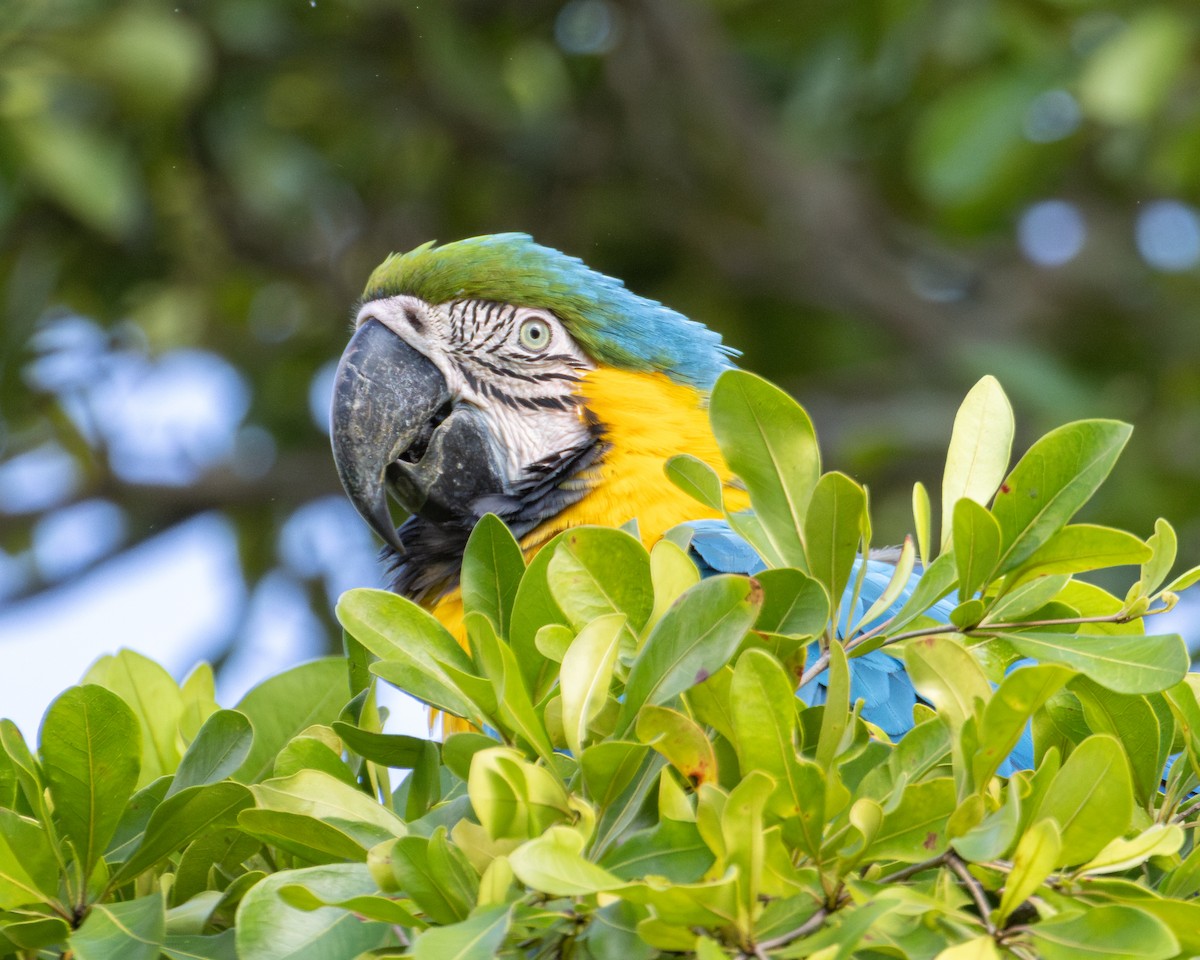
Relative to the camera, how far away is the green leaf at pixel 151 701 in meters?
1.41

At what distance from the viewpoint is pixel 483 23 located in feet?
14.0

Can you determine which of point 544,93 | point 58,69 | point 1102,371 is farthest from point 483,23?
point 1102,371

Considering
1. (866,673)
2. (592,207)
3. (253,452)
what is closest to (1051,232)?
(592,207)

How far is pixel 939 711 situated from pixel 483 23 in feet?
12.1

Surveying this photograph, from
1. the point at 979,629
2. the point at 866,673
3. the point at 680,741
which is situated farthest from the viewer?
the point at 866,673

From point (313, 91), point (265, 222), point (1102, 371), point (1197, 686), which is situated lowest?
point (1102, 371)

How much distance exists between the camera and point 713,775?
0.91 meters

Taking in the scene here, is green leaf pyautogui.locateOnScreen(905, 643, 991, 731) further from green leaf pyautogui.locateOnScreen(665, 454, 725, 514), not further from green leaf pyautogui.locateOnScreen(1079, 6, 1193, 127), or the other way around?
green leaf pyautogui.locateOnScreen(1079, 6, 1193, 127)

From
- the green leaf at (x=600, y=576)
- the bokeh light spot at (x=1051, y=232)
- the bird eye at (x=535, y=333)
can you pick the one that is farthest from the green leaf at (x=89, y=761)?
the bokeh light spot at (x=1051, y=232)

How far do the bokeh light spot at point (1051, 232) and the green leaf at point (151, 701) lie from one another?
385 centimetres

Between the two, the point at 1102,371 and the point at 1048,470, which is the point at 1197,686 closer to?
the point at 1048,470

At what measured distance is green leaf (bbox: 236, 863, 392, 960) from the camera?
2.89 ft

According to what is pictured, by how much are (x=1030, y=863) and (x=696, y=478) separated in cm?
37

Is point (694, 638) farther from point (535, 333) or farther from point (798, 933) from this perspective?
point (535, 333)
